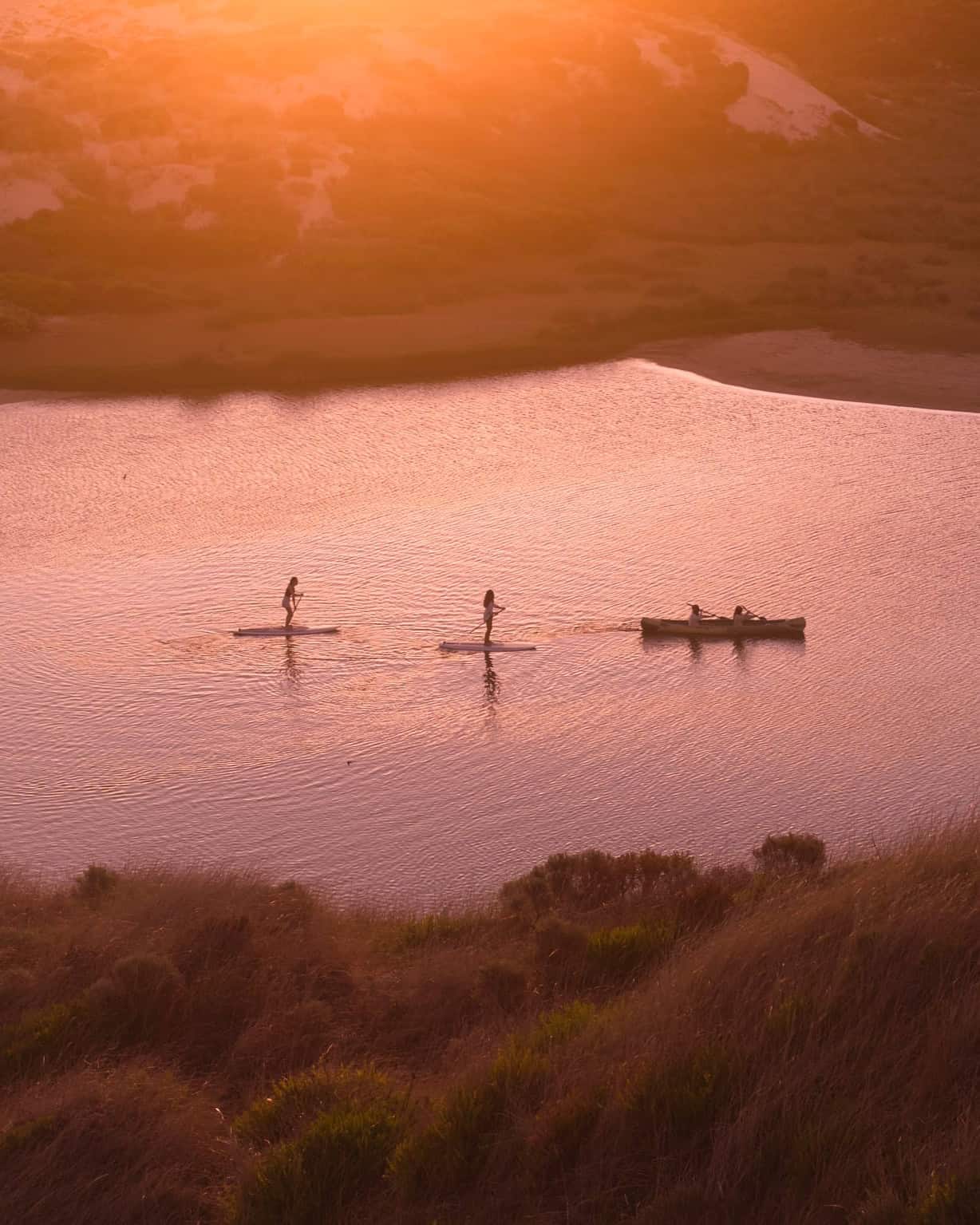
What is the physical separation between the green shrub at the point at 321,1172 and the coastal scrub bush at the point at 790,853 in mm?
8398

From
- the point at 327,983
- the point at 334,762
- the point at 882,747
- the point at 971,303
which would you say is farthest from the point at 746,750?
the point at 971,303

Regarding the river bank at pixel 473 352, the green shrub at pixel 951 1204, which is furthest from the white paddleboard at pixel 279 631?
the green shrub at pixel 951 1204

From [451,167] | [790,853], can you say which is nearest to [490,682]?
[790,853]

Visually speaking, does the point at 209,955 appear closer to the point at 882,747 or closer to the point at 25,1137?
the point at 25,1137

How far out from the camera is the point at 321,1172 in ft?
34.1

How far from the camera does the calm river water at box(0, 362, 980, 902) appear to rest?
23.6 metres

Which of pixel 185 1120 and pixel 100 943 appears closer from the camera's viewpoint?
pixel 185 1120

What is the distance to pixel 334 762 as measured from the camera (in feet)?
85.0

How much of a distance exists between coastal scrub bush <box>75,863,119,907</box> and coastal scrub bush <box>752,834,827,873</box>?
7798 mm

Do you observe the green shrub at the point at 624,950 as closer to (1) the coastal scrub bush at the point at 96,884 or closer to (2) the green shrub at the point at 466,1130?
(2) the green shrub at the point at 466,1130

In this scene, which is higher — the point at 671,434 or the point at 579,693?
the point at 671,434

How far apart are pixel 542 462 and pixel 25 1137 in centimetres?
3573

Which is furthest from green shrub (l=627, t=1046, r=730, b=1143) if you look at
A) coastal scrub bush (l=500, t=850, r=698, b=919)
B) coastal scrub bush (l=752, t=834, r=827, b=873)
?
coastal scrub bush (l=752, t=834, r=827, b=873)

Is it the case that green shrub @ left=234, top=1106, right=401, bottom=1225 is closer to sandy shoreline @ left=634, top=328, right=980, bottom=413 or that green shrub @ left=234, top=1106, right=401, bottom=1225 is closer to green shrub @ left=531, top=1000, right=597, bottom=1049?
green shrub @ left=531, top=1000, right=597, bottom=1049
